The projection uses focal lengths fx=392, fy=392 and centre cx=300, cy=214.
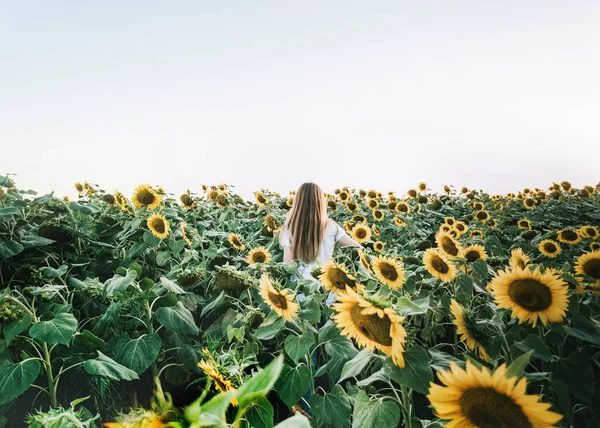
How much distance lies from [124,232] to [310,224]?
1861 millimetres

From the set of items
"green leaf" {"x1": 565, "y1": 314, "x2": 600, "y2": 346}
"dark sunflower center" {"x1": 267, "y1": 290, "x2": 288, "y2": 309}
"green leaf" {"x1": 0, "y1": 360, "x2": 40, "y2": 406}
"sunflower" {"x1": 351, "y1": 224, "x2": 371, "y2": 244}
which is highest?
"dark sunflower center" {"x1": 267, "y1": 290, "x2": 288, "y2": 309}

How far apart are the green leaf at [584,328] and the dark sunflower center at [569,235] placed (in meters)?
3.18

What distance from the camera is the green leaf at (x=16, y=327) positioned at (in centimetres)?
202

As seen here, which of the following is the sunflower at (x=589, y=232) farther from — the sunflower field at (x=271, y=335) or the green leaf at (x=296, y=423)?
the green leaf at (x=296, y=423)

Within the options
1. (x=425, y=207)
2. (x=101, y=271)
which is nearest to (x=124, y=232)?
(x=101, y=271)

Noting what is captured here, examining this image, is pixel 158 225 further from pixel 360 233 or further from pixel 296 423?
pixel 296 423

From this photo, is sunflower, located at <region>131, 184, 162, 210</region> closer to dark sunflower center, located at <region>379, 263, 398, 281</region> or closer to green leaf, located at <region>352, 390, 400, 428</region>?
dark sunflower center, located at <region>379, 263, 398, 281</region>

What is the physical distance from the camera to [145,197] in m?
3.86

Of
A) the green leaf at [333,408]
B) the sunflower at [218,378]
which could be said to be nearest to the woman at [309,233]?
the green leaf at [333,408]

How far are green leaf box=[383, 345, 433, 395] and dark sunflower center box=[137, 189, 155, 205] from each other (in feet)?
10.1

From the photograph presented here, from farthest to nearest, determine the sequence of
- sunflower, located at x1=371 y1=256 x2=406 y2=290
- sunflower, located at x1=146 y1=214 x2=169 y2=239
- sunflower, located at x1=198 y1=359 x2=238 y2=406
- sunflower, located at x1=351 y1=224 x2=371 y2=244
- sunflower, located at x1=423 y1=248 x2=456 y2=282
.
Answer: sunflower, located at x1=351 y1=224 x2=371 y2=244 → sunflower, located at x1=146 y1=214 x2=169 y2=239 → sunflower, located at x1=423 y1=248 x2=456 y2=282 → sunflower, located at x1=371 y1=256 x2=406 y2=290 → sunflower, located at x1=198 y1=359 x2=238 y2=406

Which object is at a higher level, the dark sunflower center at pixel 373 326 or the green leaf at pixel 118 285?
the dark sunflower center at pixel 373 326

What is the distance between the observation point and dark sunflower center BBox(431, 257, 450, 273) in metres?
2.57

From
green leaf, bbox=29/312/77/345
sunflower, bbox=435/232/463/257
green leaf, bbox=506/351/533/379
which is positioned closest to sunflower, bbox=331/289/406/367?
green leaf, bbox=506/351/533/379
